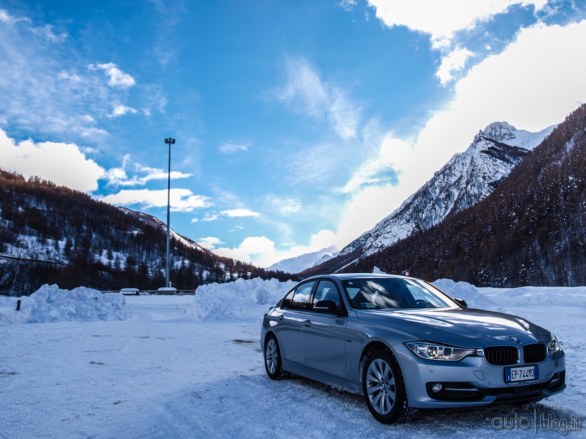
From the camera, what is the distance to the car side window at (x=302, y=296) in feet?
22.8

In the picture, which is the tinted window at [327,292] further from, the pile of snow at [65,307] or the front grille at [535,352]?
the pile of snow at [65,307]

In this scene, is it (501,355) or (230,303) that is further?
(230,303)

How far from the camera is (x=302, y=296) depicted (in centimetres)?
714

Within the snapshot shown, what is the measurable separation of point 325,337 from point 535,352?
2.34 meters

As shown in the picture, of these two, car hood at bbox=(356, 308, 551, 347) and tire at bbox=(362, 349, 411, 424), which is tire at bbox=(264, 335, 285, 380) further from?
tire at bbox=(362, 349, 411, 424)

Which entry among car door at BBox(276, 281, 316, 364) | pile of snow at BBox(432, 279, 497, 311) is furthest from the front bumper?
pile of snow at BBox(432, 279, 497, 311)

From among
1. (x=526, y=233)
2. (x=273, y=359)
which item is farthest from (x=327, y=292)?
(x=526, y=233)

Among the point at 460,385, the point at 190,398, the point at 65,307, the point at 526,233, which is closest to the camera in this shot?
the point at 460,385

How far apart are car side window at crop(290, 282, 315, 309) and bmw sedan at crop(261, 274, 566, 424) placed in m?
0.34

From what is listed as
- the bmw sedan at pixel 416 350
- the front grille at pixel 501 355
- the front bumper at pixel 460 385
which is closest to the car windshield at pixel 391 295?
the bmw sedan at pixel 416 350

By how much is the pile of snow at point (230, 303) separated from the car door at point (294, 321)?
11.8 m

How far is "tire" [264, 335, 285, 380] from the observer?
7.25m

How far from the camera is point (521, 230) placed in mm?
105250

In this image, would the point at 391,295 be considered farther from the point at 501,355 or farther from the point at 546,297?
the point at 546,297
